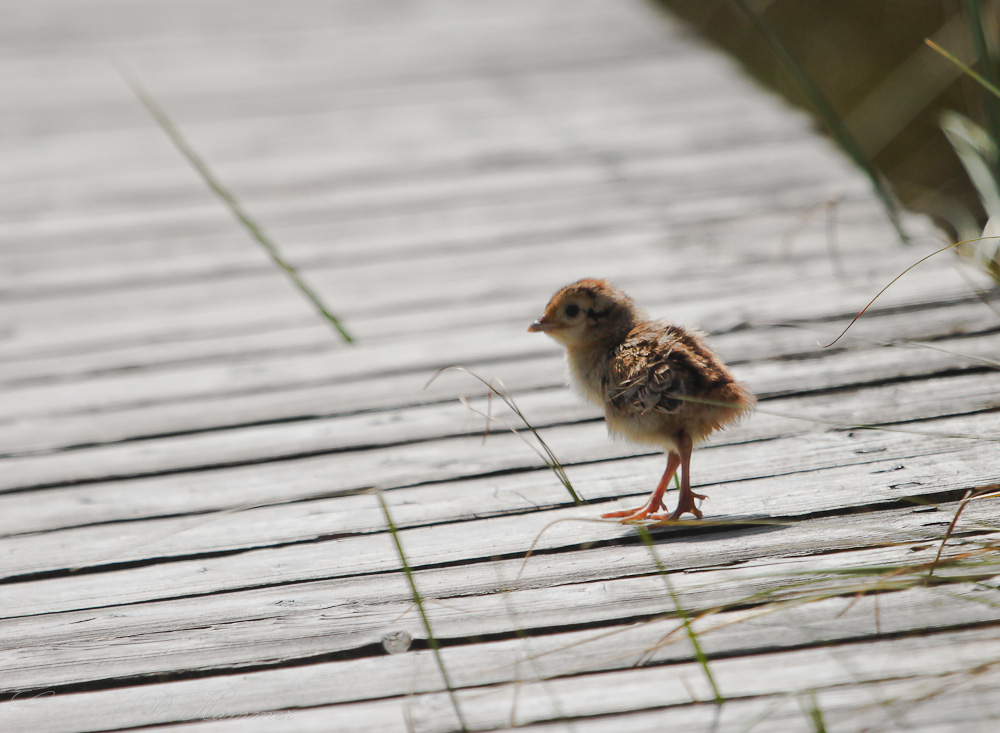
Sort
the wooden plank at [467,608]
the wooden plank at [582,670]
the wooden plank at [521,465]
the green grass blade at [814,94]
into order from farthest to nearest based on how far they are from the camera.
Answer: the green grass blade at [814,94]
the wooden plank at [521,465]
the wooden plank at [467,608]
the wooden plank at [582,670]

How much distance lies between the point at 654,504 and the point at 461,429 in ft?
2.93

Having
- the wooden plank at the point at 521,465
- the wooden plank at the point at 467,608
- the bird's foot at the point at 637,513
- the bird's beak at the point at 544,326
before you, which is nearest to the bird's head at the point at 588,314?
the bird's beak at the point at 544,326

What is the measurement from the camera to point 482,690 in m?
1.94

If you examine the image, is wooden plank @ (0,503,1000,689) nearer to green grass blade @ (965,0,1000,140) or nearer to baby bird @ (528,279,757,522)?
baby bird @ (528,279,757,522)

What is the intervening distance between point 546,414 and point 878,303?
144 centimetres

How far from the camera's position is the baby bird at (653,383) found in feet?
7.97

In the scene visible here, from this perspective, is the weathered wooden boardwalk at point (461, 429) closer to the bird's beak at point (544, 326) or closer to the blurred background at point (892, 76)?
the bird's beak at point (544, 326)

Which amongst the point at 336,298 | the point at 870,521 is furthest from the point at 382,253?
the point at 870,521

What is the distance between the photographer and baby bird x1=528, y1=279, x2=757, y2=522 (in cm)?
243

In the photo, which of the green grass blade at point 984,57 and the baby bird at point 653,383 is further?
the green grass blade at point 984,57

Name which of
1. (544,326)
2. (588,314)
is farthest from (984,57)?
(544,326)

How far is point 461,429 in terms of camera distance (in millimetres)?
3139

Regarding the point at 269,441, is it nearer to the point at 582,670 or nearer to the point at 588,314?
the point at 588,314

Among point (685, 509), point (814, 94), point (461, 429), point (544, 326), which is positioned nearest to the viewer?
point (685, 509)
